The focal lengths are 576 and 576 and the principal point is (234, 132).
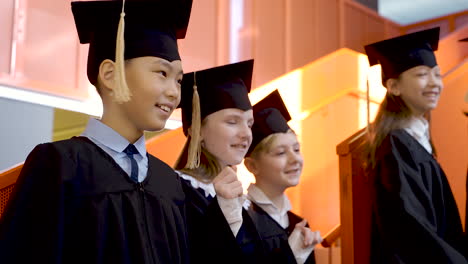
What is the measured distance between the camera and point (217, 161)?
264 cm

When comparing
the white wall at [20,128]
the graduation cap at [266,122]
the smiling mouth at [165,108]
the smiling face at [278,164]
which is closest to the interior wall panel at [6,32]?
the white wall at [20,128]

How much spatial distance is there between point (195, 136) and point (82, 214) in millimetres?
892

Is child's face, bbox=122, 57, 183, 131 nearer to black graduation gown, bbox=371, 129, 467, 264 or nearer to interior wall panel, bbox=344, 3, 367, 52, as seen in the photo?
black graduation gown, bbox=371, 129, 467, 264

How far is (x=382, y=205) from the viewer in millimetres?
2928

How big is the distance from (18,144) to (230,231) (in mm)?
3577

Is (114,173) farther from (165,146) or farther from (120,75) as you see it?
(165,146)

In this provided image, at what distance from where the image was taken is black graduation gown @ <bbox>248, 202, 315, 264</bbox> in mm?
2768

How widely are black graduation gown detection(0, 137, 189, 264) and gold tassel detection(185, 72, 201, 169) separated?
543 mm

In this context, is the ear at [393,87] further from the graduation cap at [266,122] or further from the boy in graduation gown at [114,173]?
the boy in graduation gown at [114,173]

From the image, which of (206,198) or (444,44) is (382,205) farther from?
(444,44)

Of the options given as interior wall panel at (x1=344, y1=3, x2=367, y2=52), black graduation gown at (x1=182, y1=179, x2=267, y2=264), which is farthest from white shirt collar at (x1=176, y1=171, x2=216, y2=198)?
interior wall panel at (x1=344, y1=3, x2=367, y2=52)

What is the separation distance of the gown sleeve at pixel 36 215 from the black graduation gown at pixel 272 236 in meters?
1.35

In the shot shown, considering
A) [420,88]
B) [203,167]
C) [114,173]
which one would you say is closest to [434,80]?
[420,88]

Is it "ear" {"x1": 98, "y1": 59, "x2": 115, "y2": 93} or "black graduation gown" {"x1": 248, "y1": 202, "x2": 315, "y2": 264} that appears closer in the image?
"ear" {"x1": 98, "y1": 59, "x2": 115, "y2": 93}
